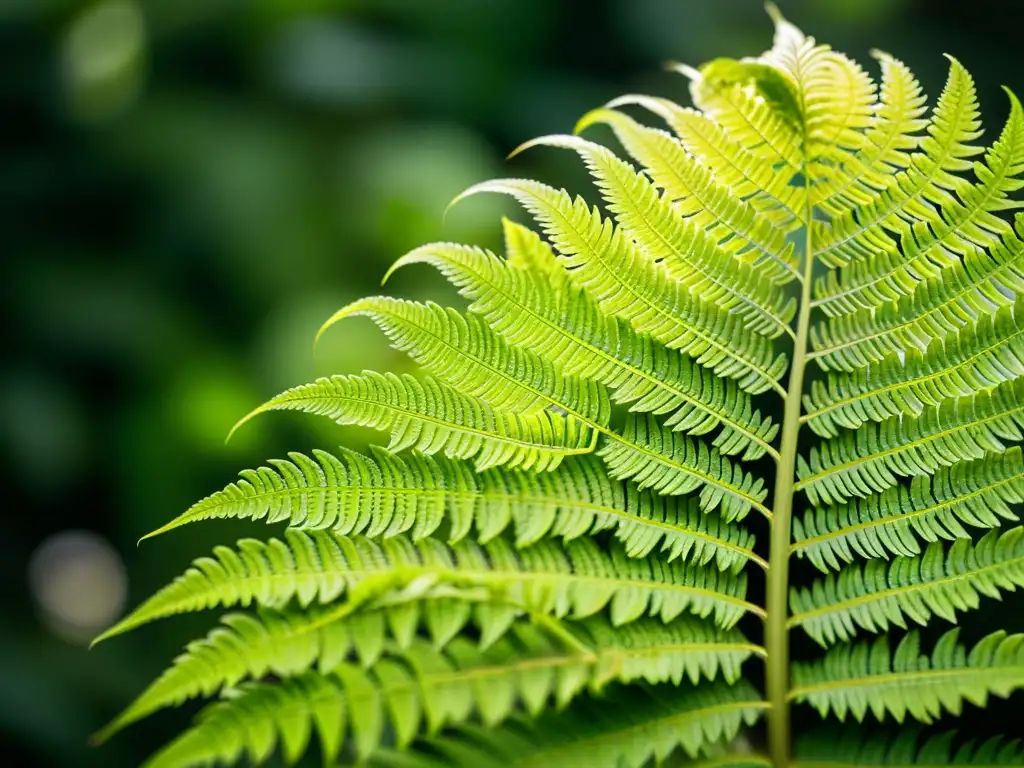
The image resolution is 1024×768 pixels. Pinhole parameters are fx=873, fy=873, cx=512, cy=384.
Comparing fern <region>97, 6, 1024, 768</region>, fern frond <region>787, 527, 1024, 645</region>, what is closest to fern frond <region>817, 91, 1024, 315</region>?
fern <region>97, 6, 1024, 768</region>

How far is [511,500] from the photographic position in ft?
2.36

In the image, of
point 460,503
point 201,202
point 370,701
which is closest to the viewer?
point 370,701

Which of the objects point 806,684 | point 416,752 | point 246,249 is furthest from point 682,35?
point 416,752

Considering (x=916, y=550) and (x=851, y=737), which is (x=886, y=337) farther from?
(x=851, y=737)

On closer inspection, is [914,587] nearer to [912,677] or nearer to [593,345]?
[912,677]

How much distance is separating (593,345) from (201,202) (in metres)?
2.12

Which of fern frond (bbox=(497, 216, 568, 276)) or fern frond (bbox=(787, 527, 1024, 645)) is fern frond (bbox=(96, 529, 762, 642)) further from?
fern frond (bbox=(497, 216, 568, 276))

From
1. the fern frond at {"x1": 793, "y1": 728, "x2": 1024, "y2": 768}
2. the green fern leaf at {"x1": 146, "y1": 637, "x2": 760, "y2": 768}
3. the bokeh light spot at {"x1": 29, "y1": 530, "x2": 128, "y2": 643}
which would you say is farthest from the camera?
the bokeh light spot at {"x1": 29, "y1": 530, "x2": 128, "y2": 643}

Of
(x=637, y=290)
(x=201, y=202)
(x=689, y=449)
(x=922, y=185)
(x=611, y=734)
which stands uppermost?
(x=201, y=202)

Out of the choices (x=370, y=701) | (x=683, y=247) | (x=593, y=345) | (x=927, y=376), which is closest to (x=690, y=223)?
(x=683, y=247)

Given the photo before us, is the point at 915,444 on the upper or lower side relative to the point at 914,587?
upper

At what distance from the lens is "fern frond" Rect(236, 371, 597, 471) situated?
0.71m

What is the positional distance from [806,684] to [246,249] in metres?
2.04

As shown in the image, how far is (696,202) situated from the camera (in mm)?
763
